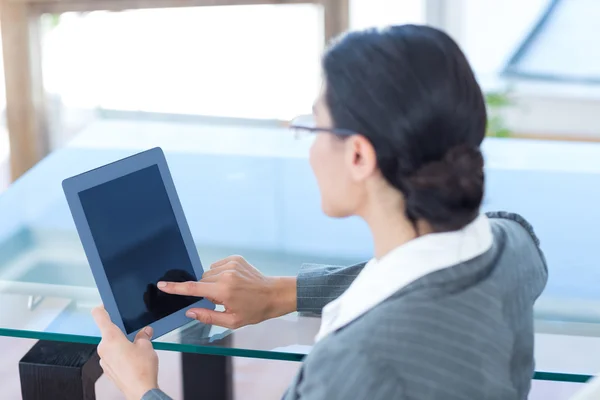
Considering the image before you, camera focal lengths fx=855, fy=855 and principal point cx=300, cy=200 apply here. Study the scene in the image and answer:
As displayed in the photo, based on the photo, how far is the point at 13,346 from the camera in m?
2.19

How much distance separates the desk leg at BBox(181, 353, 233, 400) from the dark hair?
849 mm

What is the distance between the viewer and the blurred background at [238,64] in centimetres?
303

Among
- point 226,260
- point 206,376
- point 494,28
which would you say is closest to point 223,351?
point 226,260

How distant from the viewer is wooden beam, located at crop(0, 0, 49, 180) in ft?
9.80

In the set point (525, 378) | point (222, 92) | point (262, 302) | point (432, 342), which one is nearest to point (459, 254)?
point (432, 342)

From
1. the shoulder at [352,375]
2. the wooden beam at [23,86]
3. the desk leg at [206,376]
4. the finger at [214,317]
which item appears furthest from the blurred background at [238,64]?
the shoulder at [352,375]

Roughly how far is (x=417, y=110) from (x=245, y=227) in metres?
0.68

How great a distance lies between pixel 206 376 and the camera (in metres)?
1.63

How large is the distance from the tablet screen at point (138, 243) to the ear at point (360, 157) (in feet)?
1.15

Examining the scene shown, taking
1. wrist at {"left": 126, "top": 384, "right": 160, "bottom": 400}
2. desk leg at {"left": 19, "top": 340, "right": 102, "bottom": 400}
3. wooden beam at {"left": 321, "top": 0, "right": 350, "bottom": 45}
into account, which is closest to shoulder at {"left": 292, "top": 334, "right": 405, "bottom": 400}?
wrist at {"left": 126, "top": 384, "right": 160, "bottom": 400}

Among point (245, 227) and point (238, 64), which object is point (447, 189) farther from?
point (238, 64)

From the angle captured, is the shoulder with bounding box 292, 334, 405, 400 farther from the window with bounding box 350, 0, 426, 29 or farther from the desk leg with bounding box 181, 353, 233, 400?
the window with bounding box 350, 0, 426, 29

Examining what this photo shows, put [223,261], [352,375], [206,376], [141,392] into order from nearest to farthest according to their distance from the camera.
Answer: [352,375], [141,392], [223,261], [206,376]

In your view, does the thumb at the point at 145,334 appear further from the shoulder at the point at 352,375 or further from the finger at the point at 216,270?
the shoulder at the point at 352,375
